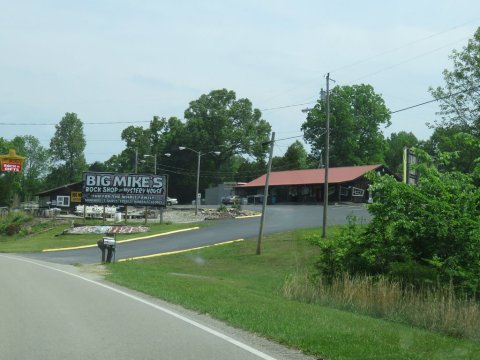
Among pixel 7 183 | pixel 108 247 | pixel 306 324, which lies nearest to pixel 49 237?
pixel 108 247

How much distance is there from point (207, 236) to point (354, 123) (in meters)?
55.4

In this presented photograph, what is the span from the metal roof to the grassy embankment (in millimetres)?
26272

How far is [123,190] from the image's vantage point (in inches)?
2231

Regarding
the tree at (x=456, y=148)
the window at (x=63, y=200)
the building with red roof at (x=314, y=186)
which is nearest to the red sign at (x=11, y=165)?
the window at (x=63, y=200)

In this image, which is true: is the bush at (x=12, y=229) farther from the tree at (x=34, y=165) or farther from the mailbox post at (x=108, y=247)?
the tree at (x=34, y=165)

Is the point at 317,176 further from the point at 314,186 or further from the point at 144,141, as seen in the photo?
the point at 144,141

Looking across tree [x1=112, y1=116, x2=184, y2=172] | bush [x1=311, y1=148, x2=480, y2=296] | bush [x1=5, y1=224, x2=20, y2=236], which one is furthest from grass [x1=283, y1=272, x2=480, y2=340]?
tree [x1=112, y1=116, x2=184, y2=172]

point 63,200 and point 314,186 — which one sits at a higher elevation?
point 314,186

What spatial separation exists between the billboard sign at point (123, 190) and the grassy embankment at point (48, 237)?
2583mm

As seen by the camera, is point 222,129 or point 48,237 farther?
point 222,129

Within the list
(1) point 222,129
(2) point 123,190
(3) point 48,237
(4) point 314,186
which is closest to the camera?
(3) point 48,237

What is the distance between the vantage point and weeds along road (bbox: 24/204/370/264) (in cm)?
3689

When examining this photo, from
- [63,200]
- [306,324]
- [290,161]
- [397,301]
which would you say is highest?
[290,161]

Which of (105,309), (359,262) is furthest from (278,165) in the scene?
(105,309)
